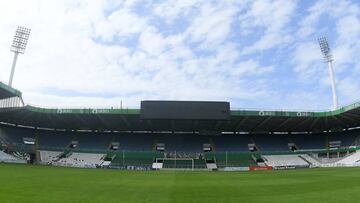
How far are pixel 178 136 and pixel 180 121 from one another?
12.4m

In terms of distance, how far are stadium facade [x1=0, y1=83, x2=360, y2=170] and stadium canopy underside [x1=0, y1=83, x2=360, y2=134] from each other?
0.57 feet

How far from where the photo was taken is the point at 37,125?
261ft

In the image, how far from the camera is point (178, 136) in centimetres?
8262

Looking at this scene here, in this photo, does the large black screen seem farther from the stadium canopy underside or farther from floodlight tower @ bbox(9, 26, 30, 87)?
floodlight tower @ bbox(9, 26, 30, 87)

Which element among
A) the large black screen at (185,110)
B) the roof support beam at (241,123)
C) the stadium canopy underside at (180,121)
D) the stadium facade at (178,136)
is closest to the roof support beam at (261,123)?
the stadium canopy underside at (180,121)

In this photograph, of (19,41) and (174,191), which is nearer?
(174,191)

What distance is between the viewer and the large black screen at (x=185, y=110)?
216ft

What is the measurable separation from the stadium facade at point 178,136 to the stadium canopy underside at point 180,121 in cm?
17

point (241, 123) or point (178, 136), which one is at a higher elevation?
point (241, 123)

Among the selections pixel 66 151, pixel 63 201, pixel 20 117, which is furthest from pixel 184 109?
pixel 63 201

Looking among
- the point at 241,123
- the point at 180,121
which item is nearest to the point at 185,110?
the point at 180,121

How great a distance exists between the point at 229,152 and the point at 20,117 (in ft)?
134

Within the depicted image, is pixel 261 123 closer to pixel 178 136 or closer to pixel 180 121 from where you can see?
pixel 180 121

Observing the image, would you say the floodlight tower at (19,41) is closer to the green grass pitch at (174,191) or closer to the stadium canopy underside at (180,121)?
the stadium canopy underside at (180,121)
